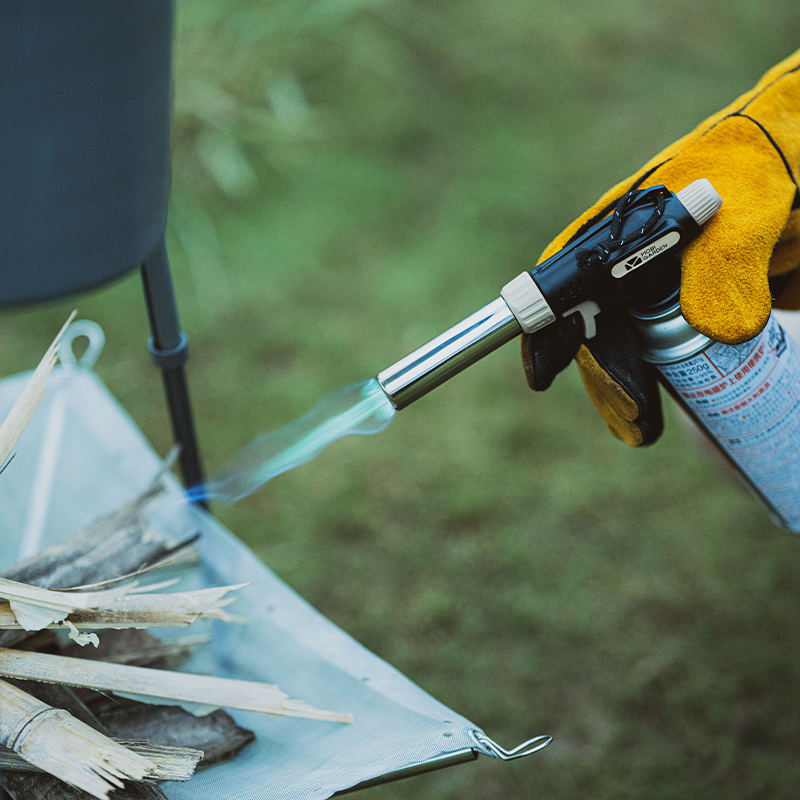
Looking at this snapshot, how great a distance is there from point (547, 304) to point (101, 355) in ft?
6.46

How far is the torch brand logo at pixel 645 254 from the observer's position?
2.31ft

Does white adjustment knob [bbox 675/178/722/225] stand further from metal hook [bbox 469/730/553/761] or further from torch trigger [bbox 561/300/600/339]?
metal hook [bbox 469/730/553/761]

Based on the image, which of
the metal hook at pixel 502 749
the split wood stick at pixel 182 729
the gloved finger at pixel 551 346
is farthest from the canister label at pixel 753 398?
the split wood stick at pixel 182 729

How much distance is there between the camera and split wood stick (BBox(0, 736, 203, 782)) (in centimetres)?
69

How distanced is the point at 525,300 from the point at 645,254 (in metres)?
0.12

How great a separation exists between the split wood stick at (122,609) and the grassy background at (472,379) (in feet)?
2.89

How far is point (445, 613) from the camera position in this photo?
67.7 inches

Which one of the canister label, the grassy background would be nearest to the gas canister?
the canister label

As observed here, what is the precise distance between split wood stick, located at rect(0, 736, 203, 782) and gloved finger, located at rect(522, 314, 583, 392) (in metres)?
0.50

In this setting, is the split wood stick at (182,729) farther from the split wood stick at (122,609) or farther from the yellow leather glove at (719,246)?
the yellow leather glove at (719,246)

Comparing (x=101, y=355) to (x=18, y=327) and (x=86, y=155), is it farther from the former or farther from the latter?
(x=86, y=155)

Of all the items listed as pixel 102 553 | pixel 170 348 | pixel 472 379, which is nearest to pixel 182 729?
pixel 102 553

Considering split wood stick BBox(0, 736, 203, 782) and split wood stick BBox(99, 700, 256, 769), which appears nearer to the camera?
split wood stick BBox(0, 736, 203, 782)

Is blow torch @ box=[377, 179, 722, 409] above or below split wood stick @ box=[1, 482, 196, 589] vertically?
above
